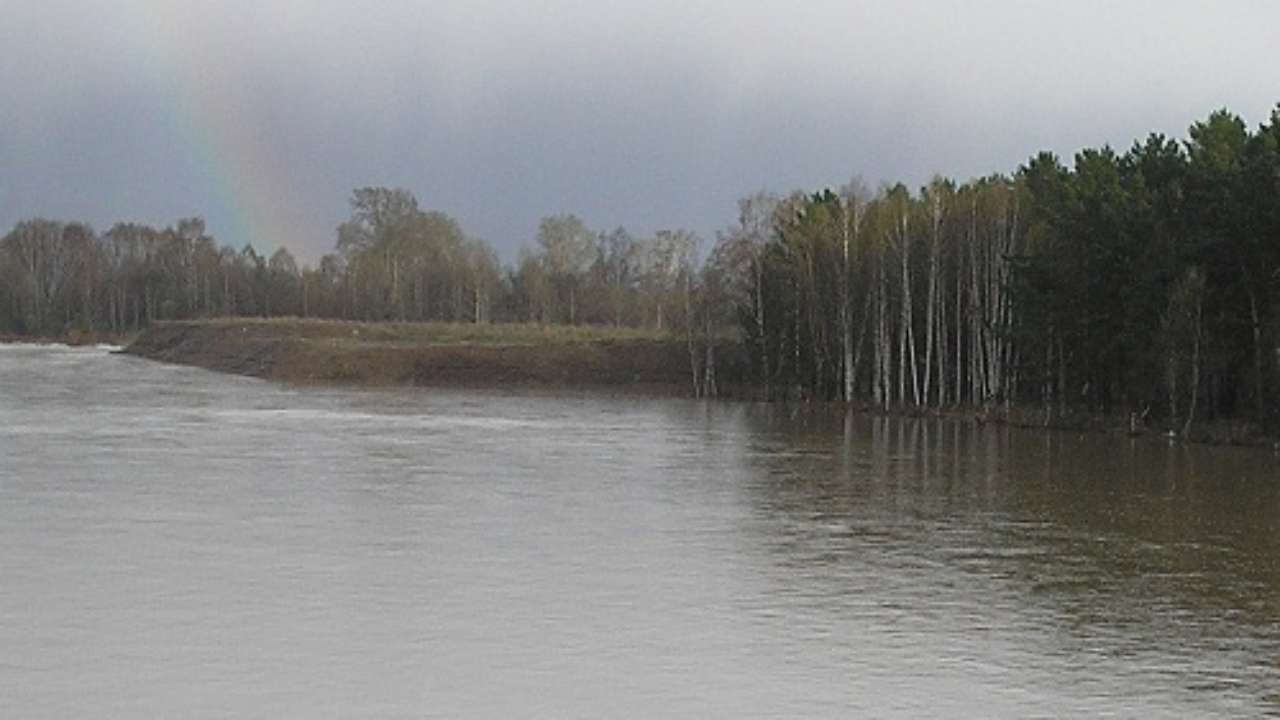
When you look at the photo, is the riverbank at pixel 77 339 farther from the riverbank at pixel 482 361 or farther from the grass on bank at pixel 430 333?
the riverbank at pixel 482 361

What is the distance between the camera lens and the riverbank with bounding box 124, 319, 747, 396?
96938 mm

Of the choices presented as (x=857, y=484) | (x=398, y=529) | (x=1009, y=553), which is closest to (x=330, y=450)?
(x=857, y=484)

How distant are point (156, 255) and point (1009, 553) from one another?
18528 cm

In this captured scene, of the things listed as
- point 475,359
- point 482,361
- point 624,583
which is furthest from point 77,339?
point 624,583

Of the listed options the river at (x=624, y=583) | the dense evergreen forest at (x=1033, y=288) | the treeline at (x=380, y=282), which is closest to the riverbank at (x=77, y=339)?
the treeline at (x=380, y=282)

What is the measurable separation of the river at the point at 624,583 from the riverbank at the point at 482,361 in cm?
5254

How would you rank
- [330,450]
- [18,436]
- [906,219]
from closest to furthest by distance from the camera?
1. [330,450]
2. [18,436]
3. [906,219]

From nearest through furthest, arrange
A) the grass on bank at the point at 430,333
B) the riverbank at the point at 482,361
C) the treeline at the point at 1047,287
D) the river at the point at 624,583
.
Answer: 1. the river at the point at 624,583
2. the treeline at the point at 1047,287
3. the riverbank at the point at 482,361
4. the grass on bank at the point at 430,333

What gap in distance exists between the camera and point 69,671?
15062 millimetres

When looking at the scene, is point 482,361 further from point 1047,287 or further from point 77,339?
point 77,339

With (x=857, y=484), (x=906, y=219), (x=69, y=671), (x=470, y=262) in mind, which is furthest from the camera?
(x=470, y=262)

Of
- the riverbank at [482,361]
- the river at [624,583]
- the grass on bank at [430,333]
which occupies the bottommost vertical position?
the river at [624,583]

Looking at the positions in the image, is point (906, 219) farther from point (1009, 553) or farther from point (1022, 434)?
point (1009, 553)

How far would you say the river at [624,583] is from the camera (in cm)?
1477
